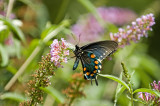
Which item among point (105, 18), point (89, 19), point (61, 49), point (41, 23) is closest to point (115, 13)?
point (105, 18)

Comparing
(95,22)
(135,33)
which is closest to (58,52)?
(135,33)

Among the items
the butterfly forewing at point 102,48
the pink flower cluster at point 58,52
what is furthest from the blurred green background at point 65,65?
the pink flower cluster at point 58,52

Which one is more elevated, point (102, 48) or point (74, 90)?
point (102, 48)

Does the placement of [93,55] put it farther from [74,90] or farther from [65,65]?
[65,65]

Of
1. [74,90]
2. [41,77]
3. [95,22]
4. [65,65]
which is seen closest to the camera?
[41,77]

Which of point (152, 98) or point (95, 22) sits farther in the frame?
point (95, 22)

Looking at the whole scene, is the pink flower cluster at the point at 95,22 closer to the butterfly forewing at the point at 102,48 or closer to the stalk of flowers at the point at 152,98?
the butterfly forewing at the point at 102,48

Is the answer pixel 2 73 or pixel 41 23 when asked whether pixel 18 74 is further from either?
pixel 41 23

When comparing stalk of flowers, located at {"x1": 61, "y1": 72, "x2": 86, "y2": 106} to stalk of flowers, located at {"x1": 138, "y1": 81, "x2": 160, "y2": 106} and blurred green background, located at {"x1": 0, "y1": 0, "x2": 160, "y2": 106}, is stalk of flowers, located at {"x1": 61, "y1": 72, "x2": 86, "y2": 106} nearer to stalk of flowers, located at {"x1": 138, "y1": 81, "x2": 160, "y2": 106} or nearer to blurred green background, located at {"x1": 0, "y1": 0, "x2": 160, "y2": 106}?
blurred green background, located at {"x1": 0, "y1": 0, "x2": 160, "y2": 106}
